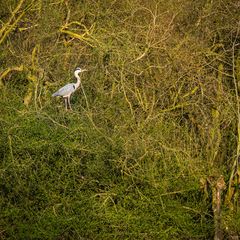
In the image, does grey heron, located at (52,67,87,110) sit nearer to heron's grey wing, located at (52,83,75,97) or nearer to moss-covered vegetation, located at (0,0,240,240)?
heron's grey wing, located at (52,83,75,97)

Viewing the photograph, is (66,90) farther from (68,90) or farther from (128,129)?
(128,129)

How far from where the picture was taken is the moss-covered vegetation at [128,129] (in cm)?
1055

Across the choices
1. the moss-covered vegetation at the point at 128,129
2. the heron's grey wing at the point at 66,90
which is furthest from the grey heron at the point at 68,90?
the moss-covered vegetation at the point at 128,129

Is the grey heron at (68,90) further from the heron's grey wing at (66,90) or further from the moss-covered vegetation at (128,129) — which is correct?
the moss-covered vegetation at (128,129)

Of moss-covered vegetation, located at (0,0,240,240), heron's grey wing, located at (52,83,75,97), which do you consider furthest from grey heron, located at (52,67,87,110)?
moss-covered vegetation, located at (0,0,240,240)

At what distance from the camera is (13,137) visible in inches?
418

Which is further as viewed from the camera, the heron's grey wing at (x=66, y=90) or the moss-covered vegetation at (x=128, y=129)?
the heron's grey wing at (x=66, y=90)

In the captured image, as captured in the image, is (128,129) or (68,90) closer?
(128,129)

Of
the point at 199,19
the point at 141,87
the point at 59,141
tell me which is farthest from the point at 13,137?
the point at 199,19

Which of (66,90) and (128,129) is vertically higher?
(66,90)

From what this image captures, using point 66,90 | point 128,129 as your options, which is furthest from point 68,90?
point 128,129

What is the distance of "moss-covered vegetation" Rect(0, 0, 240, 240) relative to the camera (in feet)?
34.6

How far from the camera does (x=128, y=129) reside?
10.7 meters

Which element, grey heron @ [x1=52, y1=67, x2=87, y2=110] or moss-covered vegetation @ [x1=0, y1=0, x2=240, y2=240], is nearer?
moss-covered vegetation @ [x1=0, y1=0, x2=240, y2=240]
